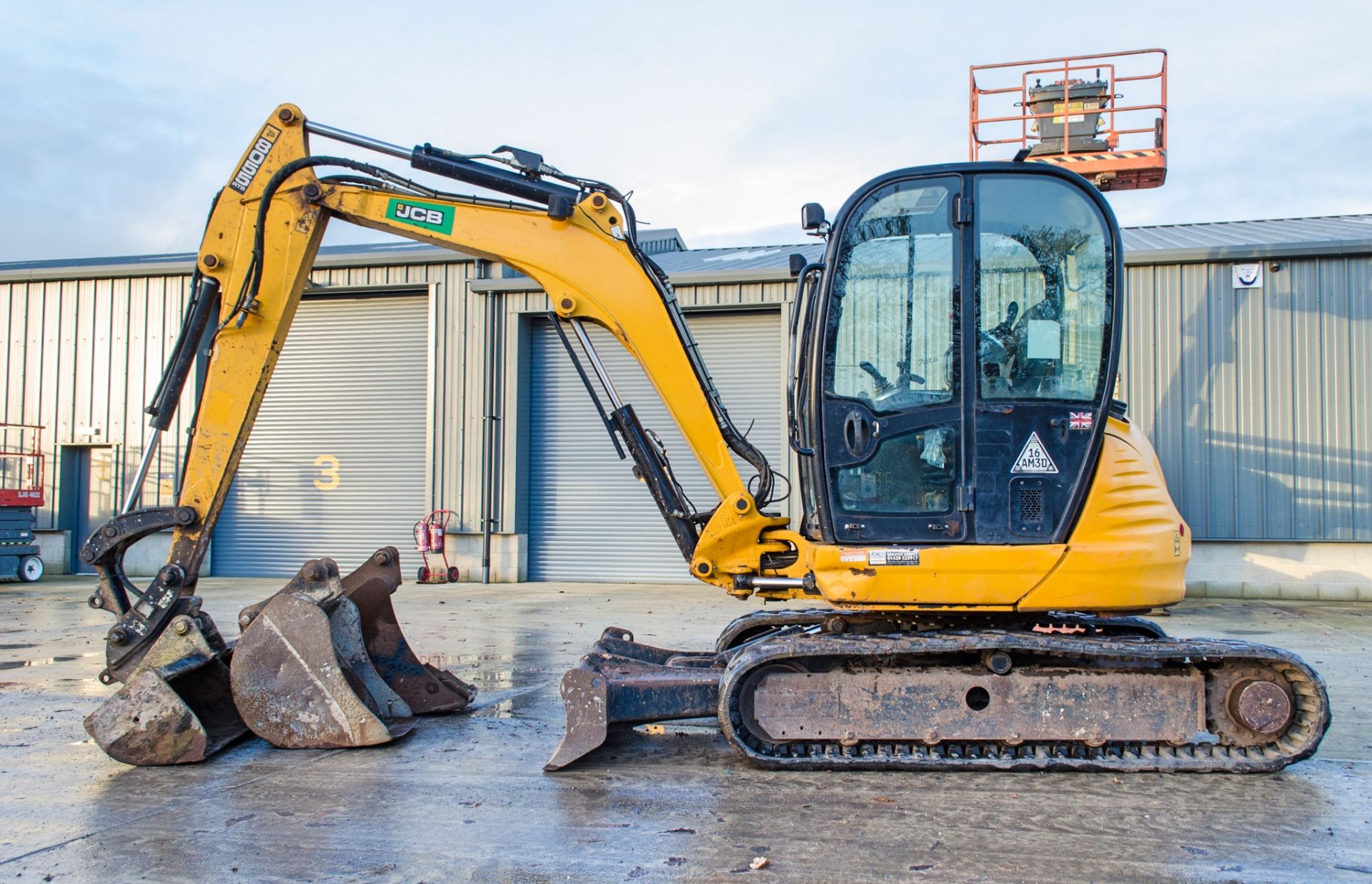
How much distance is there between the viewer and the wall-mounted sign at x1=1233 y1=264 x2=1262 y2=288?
1494cm

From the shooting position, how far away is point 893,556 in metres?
5.22

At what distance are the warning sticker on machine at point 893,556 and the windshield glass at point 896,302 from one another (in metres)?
0.76

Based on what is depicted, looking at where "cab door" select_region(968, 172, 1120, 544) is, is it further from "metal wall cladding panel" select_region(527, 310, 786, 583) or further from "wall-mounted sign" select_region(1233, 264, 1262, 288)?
"metal wall cladding panel" select_region(527, 310, 786, 583)

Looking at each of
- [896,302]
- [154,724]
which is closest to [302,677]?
[154,724]

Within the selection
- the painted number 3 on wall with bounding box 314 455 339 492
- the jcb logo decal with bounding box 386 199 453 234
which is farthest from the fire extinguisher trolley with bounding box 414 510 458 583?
the jcb logo decal with bounding box 386 199 453 234

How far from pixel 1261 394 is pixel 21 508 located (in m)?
20.7

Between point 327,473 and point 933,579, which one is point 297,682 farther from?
point 327,473

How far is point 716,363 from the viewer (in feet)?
57.0

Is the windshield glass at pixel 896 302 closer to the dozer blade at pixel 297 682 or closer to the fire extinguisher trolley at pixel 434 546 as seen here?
the dozer blade at pixel 297 682

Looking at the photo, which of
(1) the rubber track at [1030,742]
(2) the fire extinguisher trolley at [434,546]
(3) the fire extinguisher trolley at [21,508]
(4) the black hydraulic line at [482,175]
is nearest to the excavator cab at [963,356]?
(1) the rubber track at [1030,742]

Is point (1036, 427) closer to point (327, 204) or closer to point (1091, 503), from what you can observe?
point (1091, 503)

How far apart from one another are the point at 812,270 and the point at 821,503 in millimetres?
1346

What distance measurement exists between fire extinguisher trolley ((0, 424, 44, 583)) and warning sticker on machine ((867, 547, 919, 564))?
17564 millimetres

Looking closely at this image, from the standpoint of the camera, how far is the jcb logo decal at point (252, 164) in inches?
245
